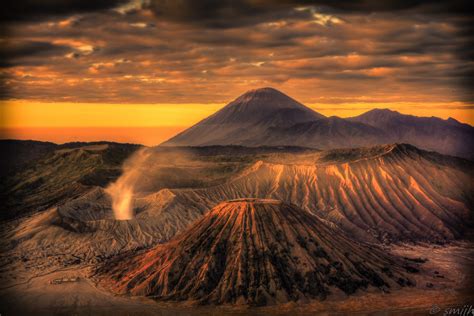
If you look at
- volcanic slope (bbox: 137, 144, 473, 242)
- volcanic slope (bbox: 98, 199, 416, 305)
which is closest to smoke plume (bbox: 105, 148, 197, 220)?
volcanic slope (bbox: 137, 144, 473, 242)

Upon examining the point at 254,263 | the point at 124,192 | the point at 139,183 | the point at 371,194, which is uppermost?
the point at 139,183

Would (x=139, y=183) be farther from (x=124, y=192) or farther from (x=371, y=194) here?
(x=371, y=194)

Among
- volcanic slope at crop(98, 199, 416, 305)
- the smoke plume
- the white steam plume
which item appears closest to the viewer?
volcanic slope at crop(98, 199, 416, 305)

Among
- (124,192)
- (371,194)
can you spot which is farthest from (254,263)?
(124,192)

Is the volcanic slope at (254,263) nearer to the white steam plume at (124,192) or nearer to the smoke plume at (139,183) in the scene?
the white steam plume at (124,192)

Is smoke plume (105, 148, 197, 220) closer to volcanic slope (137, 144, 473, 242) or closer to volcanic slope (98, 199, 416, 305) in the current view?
volcanic slope (137, 144, 473, 242)

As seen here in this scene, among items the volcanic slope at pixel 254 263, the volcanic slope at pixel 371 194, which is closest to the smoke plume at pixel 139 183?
the volcanic slope at pixel 371 194

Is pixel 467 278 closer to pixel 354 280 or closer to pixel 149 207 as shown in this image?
pixel 354 280

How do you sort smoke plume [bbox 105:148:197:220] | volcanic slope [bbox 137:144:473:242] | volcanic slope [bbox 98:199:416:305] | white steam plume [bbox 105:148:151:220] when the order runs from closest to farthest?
1. volcanic slope [bbox 98:199:416:305]
2. volcanic slope [bbox 137:144:473:242]
3. white steam plume [bbox 105:148:151:220]
4. smoke plume [bbox 105:148:197:220]

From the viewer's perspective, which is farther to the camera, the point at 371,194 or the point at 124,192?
the point at 124,192

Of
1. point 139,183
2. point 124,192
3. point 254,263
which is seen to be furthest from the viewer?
point 139,183
